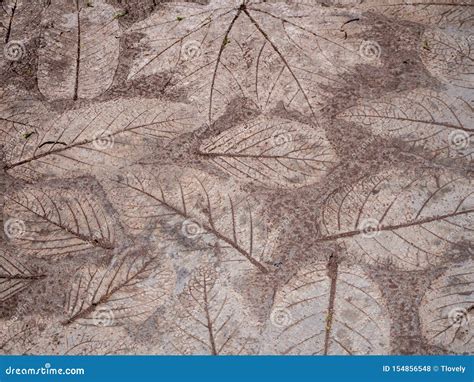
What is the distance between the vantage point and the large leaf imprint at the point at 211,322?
1.28 m

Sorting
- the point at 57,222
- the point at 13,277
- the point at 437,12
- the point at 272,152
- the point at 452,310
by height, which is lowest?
the point at 452,310

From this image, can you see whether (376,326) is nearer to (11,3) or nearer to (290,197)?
(290,197)

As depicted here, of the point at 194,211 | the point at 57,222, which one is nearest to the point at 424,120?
the point at 194,211

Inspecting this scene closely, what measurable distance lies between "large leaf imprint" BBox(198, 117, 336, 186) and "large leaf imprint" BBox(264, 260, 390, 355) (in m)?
0.23

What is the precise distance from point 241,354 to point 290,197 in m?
0.35

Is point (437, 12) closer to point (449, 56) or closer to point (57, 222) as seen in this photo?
point (449, 56)

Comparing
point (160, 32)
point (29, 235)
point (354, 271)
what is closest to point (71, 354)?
point (29, 235)

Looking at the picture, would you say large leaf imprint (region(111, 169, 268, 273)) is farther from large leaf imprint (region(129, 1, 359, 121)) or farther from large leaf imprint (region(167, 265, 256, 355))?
large leaf imprint (region(129, 1, 359, 121))

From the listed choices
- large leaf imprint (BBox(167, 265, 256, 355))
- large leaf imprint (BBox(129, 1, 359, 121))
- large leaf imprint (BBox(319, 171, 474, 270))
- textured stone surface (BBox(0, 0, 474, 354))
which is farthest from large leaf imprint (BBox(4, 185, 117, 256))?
large leaf imprint (BBox(319, 171, 474, 270))

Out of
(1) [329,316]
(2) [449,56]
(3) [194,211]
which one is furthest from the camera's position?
(2) [449,56]

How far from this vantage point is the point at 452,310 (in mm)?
1273

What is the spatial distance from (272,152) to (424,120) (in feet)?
1.17

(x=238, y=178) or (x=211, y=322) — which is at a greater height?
(x=238, y=178)

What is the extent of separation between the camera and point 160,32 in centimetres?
154
